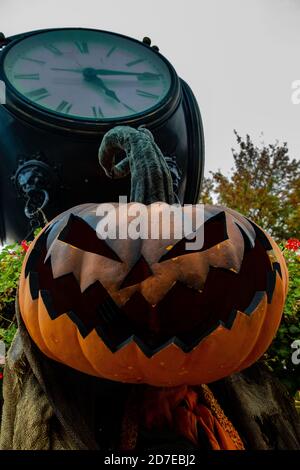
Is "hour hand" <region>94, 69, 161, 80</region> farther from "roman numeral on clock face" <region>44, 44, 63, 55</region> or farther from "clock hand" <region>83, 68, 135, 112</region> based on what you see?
"roman numeral on clock face" <region>44, 44, 63, 55</region>

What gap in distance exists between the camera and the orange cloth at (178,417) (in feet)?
5.27

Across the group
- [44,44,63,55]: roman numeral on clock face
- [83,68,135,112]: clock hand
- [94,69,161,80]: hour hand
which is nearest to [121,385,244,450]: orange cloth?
[83,68,135,112]: clock hand

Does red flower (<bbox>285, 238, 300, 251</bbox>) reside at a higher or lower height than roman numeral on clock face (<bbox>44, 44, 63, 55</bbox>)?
lower

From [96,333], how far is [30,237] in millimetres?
1641

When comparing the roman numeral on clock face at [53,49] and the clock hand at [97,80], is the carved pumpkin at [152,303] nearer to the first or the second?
the clock hand at [97,80]

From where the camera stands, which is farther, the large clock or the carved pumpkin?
the large clock

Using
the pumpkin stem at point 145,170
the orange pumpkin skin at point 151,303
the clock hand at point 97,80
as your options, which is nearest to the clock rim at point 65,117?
the clock hand at point 97,80

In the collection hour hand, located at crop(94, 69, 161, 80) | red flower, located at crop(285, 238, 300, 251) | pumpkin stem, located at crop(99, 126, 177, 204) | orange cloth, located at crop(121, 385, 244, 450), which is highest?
hour hand, located at crop(94, 69, 161, 80)

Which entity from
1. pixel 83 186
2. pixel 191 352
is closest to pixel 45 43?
pixel 83 186

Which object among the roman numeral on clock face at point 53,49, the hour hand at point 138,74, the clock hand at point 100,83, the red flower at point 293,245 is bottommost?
the red flower at point 293,245

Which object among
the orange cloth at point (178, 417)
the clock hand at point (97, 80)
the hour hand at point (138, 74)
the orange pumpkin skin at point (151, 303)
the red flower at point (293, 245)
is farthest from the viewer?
the hour hand at point (138, 74)

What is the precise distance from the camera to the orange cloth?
1.61 m

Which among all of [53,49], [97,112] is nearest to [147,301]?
[97,112]

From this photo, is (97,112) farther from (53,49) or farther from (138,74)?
(53,49)
